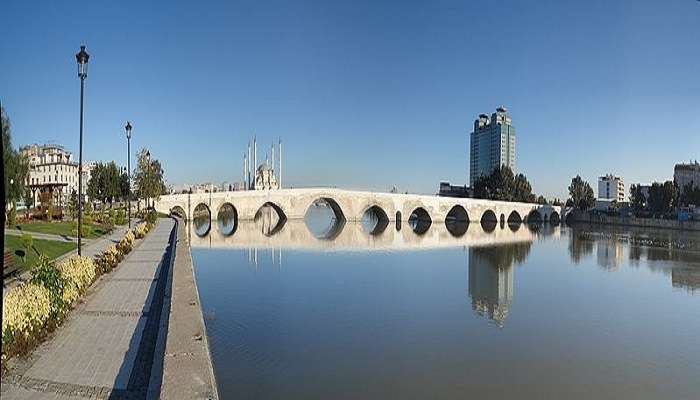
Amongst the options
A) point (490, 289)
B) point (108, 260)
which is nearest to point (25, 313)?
point (108, 260)

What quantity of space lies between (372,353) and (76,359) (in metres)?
4.07

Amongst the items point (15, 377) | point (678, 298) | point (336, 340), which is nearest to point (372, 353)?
point (336, 340)

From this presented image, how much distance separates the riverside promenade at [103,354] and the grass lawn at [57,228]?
9.99 meters

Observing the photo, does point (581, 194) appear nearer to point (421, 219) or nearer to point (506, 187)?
point (506, 187)

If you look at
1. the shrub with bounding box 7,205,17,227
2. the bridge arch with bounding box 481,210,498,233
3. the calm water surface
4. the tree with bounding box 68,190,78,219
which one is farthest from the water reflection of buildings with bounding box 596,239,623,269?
the bridge arch with bounding box 481,210,498,233

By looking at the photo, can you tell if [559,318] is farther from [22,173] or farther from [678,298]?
[22,173]

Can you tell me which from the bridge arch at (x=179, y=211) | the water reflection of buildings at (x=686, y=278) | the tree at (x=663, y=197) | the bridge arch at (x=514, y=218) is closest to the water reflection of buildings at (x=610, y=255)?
the water reflection of buildings at (x=686, y=278)

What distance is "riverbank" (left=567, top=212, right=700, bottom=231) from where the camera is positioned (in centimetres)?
4831

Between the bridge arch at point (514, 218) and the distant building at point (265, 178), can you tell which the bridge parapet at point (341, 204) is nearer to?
the bridge arch at point (514, 218)

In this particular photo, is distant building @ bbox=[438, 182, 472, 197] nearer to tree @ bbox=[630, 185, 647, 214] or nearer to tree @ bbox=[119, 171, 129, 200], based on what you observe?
tree @ bbox=[630, 185, 647, 214]

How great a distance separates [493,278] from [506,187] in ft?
161

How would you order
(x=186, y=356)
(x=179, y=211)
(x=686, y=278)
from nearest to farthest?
(x=186, y=356)
(x=686, y=278)
(x=179, y=211)

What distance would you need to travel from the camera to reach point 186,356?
418 centimetres

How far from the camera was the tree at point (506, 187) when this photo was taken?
6288 centimetres
